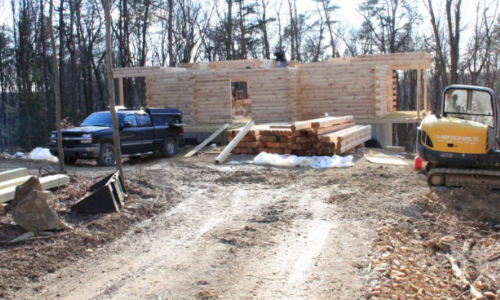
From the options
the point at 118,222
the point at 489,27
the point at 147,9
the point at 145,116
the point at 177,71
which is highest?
the point at 147,9

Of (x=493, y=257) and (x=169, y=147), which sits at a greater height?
(x=169, y=147)

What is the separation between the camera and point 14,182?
9.40 metres

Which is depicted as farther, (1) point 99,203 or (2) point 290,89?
(2) point 290,89

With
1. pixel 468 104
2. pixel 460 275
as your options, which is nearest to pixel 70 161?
pixel 468 104

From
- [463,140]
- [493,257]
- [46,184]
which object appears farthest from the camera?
[463,140]

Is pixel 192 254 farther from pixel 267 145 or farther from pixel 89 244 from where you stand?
pixel 267 145

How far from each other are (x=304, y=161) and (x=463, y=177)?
4.78 meters

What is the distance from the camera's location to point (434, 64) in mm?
43625

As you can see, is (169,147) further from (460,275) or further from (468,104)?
(460,275)

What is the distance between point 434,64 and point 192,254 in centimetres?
4125

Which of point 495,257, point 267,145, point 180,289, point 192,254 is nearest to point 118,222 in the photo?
point 192,254

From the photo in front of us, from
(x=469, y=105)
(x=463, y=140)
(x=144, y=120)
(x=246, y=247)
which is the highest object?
(x=469, y=105)

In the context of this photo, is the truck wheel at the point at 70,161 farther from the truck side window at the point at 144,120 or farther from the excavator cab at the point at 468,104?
the excavator cab at the point at 468,104

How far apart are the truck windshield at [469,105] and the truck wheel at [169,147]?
32.1 feet
